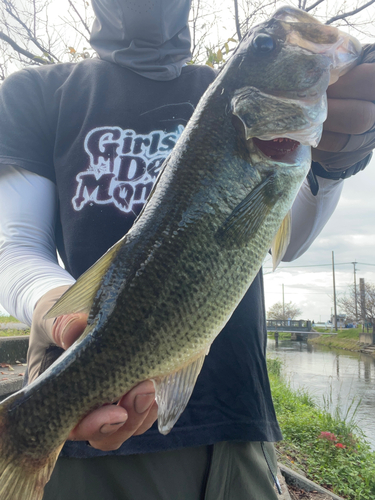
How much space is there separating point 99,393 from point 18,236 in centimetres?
103

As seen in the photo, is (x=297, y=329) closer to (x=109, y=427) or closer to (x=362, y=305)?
(x=362, y=305)

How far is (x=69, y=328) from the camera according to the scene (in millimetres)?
1490

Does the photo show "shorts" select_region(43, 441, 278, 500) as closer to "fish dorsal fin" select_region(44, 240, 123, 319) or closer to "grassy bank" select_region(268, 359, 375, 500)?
"fish dorsal fin" select_region(44, 240, 123, 319)

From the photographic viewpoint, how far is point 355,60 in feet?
5.31

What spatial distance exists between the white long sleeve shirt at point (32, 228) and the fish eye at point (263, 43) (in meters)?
Result: 0.75

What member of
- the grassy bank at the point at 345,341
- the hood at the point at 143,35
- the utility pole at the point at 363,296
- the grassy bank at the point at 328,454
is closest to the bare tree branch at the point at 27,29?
the hood at the point at 143,35

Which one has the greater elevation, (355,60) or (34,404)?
(355,60)

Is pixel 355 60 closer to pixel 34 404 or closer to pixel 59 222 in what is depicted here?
pixel 59 222

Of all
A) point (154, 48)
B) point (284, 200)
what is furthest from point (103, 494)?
point (154, 48)

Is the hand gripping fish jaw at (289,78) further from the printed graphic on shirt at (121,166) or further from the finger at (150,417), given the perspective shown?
the finger at (150,417)

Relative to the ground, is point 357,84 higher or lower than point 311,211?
higher

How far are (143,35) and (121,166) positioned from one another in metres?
1.17

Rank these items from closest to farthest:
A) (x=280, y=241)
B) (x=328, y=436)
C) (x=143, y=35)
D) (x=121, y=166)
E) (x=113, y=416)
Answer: (x=113, y=416)
(x=280, y=241)
(x=121, y=166)
(x=143, y=35)
(x=328, y=436)

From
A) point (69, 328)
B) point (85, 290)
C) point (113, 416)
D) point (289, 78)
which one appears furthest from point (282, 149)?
point (113, 416)
